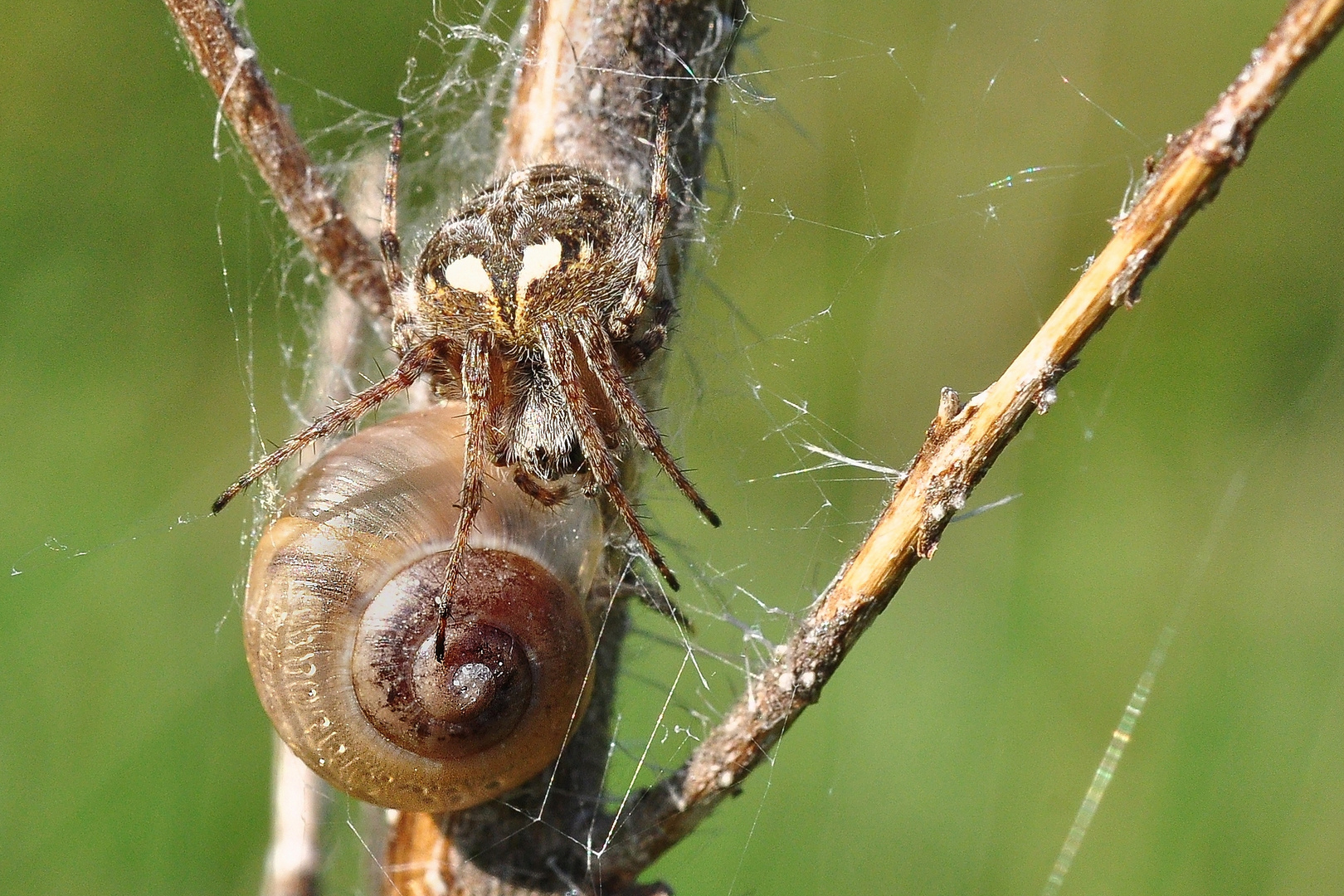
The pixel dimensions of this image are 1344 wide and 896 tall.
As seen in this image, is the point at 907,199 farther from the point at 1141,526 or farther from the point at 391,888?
the point at 391,888

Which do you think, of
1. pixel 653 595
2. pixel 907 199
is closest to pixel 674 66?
pixel 653 595

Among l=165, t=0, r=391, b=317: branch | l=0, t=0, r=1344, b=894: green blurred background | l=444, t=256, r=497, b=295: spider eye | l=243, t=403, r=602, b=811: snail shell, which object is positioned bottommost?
l=0, t=0, r=1344, b=894: green blurred background

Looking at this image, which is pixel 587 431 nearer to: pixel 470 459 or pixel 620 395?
pixel 620 395

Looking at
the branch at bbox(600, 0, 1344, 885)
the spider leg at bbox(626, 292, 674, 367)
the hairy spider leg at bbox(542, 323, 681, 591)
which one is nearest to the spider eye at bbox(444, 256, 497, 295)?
Answer: the hairy spider leg at bbox(542, 323, 681, 591)

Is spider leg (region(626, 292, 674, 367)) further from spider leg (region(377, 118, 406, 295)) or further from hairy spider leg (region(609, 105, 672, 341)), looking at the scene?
spider leg (region(377, 118, 406, 295))

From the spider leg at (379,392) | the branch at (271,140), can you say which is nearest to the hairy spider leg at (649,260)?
the spider leg at (379,392)

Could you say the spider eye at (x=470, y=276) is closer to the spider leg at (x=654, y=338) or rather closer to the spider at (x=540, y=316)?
the spider at (x=540, y=316)

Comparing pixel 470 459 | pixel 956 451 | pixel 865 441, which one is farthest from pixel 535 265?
pixel 865 441

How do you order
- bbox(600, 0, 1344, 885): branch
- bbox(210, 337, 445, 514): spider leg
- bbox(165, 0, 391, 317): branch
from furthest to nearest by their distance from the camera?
bbox(210, 337, 445, 514): spider leg < bbox(165, 0, 391, 317): branch < bbox(600, 0, 1344, 885): branch
